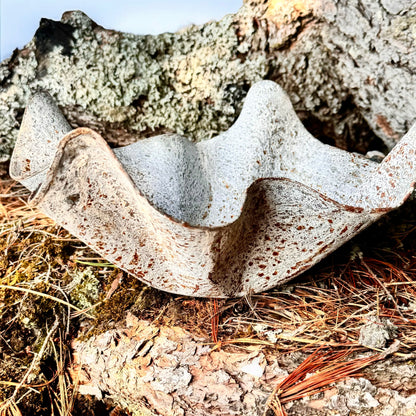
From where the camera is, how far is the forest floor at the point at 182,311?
1.16 metres

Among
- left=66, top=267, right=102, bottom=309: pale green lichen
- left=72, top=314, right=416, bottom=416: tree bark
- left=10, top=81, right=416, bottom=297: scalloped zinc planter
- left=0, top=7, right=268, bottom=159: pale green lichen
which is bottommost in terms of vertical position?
left=72, top=314, right=416, bottom=416: tree bark

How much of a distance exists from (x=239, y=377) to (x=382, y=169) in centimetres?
62

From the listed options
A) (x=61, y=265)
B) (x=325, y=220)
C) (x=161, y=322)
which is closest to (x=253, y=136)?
(x=325, y=220)

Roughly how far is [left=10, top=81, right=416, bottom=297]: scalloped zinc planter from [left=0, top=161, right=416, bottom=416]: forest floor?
8 cm

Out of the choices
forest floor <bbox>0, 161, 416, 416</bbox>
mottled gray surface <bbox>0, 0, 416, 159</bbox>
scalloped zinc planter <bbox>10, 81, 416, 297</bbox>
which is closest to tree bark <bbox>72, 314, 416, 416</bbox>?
forest floor <bbox>0, 161, 416, 416</bbox>

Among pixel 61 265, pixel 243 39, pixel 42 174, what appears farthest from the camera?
pixel 243 39

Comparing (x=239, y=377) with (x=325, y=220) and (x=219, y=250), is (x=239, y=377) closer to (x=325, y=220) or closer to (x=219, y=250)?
(x=219, y=250)

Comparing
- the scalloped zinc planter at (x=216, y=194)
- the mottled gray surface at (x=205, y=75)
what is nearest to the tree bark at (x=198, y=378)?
the scalloped zinc planter at (x=216, y=194)

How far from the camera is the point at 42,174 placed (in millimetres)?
1220

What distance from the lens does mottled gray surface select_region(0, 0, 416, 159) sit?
5.13ft

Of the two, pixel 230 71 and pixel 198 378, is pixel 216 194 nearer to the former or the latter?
pixel 198 378

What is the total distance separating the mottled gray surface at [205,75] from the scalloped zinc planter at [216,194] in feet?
1.08

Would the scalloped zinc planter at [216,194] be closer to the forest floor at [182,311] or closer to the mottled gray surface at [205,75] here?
the forest floor at [182,311]

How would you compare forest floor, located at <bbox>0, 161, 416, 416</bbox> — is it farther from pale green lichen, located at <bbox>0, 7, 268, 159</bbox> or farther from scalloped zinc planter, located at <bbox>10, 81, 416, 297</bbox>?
pale green lichen, located at <bbox>0, 7, 268, 159</bbox>
